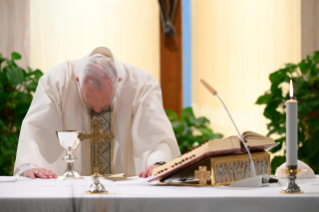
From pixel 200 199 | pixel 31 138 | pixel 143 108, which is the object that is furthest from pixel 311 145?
pixel 200 199

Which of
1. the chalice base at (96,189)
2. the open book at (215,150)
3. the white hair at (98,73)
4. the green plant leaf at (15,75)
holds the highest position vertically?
the green plant leaf at (15,75)

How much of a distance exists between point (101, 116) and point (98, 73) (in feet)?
1.64

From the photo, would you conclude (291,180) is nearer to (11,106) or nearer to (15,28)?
(11,106)

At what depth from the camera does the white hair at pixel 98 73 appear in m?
2.85

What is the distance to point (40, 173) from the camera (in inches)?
90.8

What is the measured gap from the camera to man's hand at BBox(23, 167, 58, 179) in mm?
2271

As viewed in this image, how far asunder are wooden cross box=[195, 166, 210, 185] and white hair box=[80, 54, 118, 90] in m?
1.16

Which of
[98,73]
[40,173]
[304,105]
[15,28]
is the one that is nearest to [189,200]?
[40,173]

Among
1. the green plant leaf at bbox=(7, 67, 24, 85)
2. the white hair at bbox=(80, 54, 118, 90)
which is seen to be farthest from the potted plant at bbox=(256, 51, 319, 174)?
A: the green plant leaf at bbox=(7, 67, 24, 85)

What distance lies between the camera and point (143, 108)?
10.8ft

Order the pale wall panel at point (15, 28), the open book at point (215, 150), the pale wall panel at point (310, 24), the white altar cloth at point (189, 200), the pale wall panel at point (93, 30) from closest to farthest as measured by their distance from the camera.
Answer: the white altar cloth at point (189, 200) < the open book at point (215, 150) < the pale wall panel at point (310, 24) < the pale wall panel at point (15, 28) < the pale wall panel at point (93, 30)

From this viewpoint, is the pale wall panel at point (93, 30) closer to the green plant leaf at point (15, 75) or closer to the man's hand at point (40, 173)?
the green plant leaf at point (15, 75)

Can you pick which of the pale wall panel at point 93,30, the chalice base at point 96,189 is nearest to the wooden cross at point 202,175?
the chalice base at point 96,189

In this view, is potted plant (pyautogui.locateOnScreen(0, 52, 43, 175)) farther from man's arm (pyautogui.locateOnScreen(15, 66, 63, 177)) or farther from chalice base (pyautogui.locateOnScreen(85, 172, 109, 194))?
chalice base (pyautogui.locateOnScreen(85, 172, 109, 194))
